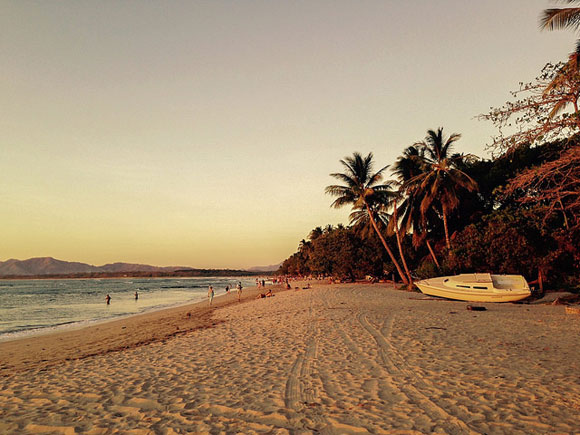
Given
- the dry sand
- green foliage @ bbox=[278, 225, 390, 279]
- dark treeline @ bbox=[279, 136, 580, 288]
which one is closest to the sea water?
the dry sand

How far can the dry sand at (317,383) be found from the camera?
4.44m

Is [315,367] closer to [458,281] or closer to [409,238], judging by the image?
[458,281]

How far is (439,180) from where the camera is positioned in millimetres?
24469

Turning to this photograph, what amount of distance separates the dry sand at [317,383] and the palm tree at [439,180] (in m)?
14.7

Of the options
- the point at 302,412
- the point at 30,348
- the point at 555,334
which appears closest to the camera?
the point at 302,412

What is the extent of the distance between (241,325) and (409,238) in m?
32.8

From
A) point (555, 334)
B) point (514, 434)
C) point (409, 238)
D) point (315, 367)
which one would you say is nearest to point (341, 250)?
point (409, 238)

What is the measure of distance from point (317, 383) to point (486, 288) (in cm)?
1532

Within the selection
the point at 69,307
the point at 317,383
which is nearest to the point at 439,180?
the point at 317,383

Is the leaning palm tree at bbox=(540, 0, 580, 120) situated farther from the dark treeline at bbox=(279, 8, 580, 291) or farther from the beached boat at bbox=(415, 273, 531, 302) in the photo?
the beached boat at bbox=(415, 273, 531, 302)

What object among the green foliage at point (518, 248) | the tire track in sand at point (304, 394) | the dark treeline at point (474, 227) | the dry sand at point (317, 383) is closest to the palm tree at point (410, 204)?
the dark treeline at point (474, 227)

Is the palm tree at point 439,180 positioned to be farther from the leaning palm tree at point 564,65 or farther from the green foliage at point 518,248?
the leaning palm tree at point 564,65

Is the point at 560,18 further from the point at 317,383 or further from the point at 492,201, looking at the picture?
the point at 492,201

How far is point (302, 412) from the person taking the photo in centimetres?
473
